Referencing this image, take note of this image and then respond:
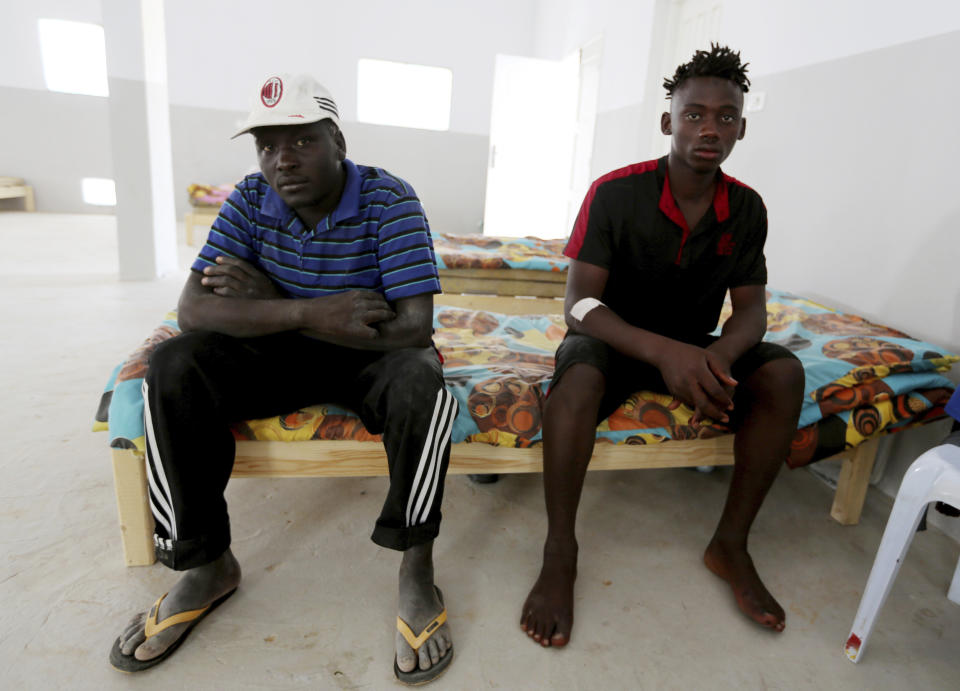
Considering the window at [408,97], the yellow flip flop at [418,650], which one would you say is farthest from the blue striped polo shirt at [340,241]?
the window at [408,97]

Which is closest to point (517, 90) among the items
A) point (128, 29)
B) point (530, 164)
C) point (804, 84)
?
point (530, 164)

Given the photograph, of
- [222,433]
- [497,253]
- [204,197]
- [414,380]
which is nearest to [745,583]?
[414,380]

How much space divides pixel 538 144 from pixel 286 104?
16.5 feet

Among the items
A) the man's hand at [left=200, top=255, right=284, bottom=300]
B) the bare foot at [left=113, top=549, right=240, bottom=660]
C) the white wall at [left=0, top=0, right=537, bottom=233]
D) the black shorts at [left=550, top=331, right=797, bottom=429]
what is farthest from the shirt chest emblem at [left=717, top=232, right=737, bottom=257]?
the white wall at [left=0, top=0, right=537, bottom=233]

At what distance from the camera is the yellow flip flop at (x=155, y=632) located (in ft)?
3.50

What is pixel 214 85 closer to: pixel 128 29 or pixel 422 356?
pixel 128 29

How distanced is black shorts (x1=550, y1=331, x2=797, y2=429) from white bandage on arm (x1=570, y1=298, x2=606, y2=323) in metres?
0.05

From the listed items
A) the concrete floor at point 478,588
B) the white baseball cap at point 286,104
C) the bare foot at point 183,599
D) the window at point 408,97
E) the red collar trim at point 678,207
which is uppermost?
the window at point 408,97

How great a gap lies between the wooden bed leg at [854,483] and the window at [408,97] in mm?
6159

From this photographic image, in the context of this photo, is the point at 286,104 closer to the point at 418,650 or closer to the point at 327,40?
the point at 418,650

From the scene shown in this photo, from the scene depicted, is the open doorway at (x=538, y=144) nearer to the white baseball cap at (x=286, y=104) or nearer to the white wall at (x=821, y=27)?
the white wall at (x=821, y=27)

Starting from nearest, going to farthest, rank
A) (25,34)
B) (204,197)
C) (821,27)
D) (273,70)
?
(821,27)
(204,197)
(273,70)
(25,34)

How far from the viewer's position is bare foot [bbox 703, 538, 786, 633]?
1255 mm

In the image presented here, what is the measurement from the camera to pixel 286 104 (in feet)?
3.91
